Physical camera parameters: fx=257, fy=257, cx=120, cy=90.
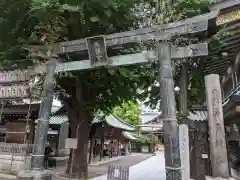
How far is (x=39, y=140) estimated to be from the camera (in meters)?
8.15

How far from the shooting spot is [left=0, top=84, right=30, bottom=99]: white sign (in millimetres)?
9617

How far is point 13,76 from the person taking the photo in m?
10.0

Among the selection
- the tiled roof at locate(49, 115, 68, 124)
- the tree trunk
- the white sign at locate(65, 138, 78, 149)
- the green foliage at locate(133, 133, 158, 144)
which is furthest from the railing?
the green foliage at locate(133, 133, 158, 144)

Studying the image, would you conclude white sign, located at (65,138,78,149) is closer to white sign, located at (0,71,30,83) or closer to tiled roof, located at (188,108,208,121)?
white sign, located at (0,71,30,83)

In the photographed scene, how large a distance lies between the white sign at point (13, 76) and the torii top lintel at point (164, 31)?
7.54 feet

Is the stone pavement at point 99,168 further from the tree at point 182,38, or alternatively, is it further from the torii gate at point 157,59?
the torii gate at point 157,59

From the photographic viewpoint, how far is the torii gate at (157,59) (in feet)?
21.6

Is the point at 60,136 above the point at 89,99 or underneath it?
underneath

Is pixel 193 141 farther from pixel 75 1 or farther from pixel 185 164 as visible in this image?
pixel 75 1

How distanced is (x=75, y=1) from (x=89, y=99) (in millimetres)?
6322

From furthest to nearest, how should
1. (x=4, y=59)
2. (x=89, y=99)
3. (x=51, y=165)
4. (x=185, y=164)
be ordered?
(x=51, y=165) → (x=89, y=99) → (x=4, y=59) → (x=185, y=164)

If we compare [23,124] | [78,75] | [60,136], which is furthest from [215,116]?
[60,136]

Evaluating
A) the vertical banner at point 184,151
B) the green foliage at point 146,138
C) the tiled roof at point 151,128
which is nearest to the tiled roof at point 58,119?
the vertical banner at point 184,151

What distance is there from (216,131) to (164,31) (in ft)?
10.4
